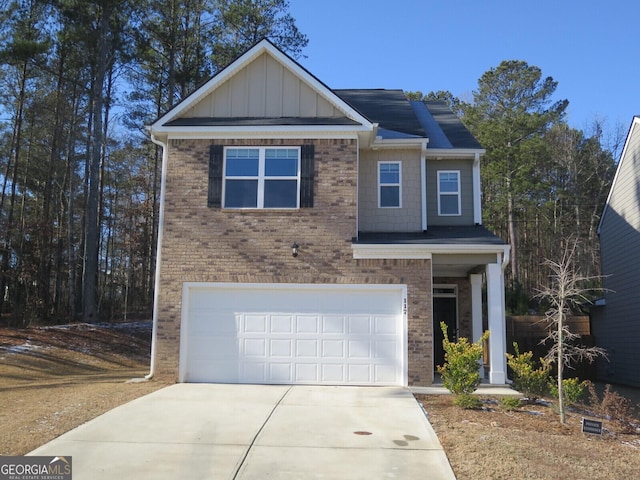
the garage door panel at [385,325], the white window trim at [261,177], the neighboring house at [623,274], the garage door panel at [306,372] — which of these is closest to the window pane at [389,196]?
the white window trim at [261,177]

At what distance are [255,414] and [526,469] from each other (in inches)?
169

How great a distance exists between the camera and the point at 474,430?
8211 millimetres

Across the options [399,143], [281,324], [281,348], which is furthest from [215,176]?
[399,143]

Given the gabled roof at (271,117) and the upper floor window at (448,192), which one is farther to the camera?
the upper floor window at (448,192)

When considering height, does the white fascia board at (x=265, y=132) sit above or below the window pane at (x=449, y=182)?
above

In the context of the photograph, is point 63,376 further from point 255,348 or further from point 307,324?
point 307,324

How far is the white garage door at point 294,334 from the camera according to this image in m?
12.4

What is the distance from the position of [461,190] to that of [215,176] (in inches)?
251

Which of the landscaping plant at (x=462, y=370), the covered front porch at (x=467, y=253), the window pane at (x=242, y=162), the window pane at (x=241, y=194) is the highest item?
the window pane at (x=242, y=162)

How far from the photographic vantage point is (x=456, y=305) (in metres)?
16.1

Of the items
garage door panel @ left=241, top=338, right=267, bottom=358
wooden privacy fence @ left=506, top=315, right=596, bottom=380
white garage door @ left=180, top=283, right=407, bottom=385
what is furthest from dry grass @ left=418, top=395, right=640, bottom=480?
wooden privacy fence @ left=506, top=315, right=596, bottom=380

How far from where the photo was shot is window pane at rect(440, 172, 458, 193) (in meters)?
15.0

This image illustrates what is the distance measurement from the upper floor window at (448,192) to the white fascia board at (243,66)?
333cm

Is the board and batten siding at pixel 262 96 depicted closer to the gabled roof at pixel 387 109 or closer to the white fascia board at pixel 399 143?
the gabled roof at pixel 387 109
